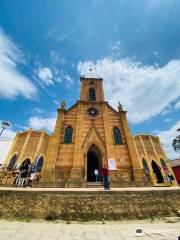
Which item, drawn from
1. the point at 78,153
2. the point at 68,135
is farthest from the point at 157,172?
the point at 68,135

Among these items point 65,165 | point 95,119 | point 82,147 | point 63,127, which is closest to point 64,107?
point 63,127

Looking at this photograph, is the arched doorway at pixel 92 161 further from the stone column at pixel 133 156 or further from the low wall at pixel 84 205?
the low wall at pixel 84 205

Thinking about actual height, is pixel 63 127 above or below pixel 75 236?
above

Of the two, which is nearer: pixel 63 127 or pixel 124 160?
pixel 124 160

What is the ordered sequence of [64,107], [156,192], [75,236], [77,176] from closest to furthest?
[75,236] → [156,192] → [77,176] → [64,107]

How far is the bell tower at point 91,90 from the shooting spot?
21688 millimetres

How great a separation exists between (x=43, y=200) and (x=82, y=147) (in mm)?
8573

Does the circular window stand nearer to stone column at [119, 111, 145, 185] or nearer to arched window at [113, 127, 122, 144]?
arched window at [113, 127, 122, 144]

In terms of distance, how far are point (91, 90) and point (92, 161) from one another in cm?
1140

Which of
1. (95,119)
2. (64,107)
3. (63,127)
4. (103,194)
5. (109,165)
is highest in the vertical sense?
(64,107)

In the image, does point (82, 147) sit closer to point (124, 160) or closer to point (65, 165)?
point (65, 165)

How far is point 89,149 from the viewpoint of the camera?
17547 millimetres

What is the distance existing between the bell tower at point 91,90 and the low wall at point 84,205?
48.5 ft

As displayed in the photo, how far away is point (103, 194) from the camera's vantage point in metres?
8.69
